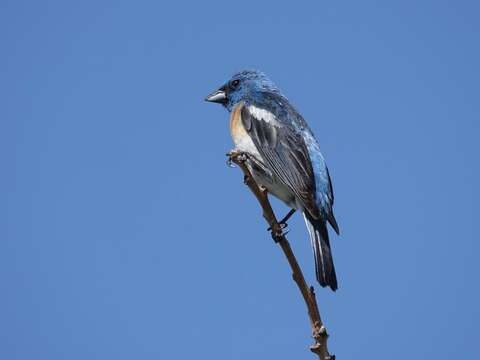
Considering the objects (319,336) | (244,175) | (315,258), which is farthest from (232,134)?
(319,336)

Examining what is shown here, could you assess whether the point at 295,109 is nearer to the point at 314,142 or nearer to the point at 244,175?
the point at 314,142

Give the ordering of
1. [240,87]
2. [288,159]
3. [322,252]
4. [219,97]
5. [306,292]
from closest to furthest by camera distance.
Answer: [306,292]
[322,252]
[288,159]
[240,87]
[219,97]

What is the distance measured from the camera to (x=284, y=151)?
21.4 feet

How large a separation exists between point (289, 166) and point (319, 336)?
10.9ft

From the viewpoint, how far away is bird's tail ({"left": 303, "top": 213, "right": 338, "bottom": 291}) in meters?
5.26

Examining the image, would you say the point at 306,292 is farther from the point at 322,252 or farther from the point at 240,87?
the point at 240,87

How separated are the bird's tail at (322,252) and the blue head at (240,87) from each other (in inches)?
88.8

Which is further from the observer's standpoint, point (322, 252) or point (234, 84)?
point (234, 84)

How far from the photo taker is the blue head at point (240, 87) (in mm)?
7785

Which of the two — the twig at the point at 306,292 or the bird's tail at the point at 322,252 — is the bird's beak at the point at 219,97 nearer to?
the bird's tail at the point at 322,252

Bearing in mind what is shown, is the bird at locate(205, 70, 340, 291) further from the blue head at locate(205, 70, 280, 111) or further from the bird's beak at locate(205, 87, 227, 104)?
the bird's beak at locate(205, 87, 227, 104)

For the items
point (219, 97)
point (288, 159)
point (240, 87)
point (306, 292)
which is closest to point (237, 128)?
point (288, 159)

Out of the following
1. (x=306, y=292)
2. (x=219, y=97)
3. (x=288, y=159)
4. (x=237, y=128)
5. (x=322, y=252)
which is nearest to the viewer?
(x=306, y=292)

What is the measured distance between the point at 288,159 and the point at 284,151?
12cm
